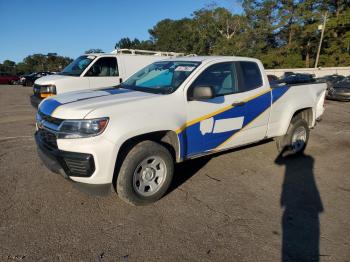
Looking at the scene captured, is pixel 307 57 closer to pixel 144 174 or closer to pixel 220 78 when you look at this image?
pixel 220 78

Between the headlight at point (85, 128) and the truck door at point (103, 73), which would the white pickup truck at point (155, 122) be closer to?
the headlight at point (85, 128)

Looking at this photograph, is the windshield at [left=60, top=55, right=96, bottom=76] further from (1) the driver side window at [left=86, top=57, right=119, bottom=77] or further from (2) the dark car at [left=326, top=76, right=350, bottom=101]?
(2) the dark car at [left=326, top=76, right=350, bottom=101]

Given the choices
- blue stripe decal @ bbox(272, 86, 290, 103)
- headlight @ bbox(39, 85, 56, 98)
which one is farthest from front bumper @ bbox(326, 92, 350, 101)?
headlight @ bbox(39, 85, 56, 98)

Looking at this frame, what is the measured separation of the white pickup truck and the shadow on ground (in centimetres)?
89

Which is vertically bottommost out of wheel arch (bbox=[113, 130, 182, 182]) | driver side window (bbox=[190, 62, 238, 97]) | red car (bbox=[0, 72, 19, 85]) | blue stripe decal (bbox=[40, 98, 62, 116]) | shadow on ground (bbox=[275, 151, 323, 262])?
shadow on ground (bbox=[275, 151, 323, 262])

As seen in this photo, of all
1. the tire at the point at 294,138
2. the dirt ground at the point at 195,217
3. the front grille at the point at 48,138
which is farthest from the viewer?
the tire at the point at 294,138

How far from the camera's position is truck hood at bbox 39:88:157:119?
3.27 m

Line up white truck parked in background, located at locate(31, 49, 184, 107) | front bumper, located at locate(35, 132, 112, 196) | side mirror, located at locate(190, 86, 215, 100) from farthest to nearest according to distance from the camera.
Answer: white truck parked in background, located at locate(31, 49, 184, 107) < side mirror, located at locate(190, 86, 215, 100) < front bumper, located at locate(35, 132, 112, 196)

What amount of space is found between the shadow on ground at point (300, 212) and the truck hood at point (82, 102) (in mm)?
2194

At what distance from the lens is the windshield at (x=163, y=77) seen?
13.3 ft

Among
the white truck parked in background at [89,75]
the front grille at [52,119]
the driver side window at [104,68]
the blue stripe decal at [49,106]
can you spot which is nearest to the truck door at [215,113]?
the front grille at [52,119]

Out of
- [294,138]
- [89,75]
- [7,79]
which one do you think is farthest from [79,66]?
[7,79]

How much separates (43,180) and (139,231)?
1980mm

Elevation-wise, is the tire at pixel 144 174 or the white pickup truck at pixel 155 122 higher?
the white pickup truck at pixel 155 122
